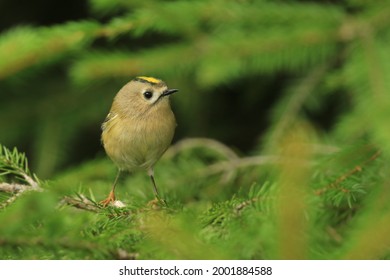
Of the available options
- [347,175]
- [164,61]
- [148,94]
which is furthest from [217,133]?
[347,175]

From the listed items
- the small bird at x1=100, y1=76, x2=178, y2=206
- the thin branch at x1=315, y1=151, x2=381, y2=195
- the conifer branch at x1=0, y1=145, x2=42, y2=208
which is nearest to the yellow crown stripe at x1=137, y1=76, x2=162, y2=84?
the small bird at x1=100, y1=76, x2=178, y2=206

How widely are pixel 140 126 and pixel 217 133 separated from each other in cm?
113

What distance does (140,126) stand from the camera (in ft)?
7.77

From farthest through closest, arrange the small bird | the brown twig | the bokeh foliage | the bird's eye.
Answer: the bird's eye < the small bird < the brown twig < the bokeh foliage

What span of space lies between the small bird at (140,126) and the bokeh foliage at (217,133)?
72mm

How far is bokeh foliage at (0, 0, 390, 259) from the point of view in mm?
926

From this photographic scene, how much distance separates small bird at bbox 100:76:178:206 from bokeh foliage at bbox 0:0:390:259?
2.8 inches

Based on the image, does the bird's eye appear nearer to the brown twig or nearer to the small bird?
the small bird

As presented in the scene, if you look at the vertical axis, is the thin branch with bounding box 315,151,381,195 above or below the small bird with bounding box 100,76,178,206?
above

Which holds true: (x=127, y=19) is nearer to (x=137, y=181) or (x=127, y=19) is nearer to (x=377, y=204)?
(x=137, y=181)

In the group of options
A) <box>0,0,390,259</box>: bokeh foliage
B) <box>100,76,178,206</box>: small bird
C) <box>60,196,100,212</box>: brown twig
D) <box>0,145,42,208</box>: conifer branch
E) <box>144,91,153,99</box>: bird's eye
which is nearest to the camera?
<box>0,0,390,259</box>: bokeh foliage

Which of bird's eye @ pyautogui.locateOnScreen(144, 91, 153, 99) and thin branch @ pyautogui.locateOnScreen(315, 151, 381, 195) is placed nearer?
thin branch @ pyautogui.locateOnScreen(315, 151, 381, 195)

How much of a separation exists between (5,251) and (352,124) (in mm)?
1276

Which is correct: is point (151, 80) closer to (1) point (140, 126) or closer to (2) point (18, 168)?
(1) point (140, 126)
